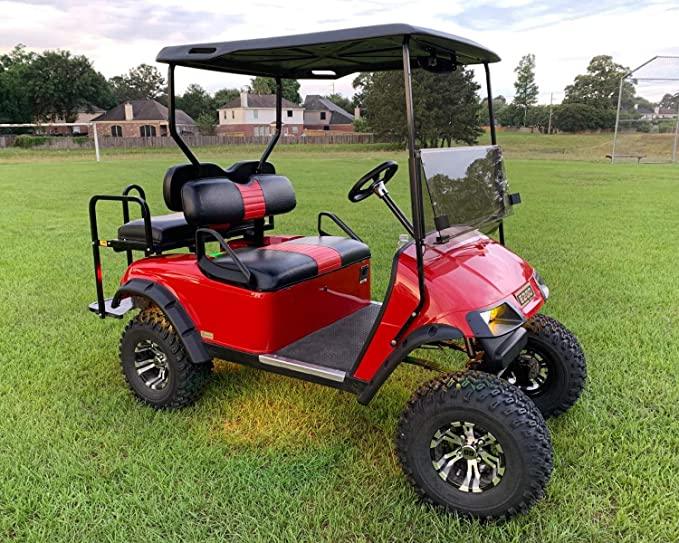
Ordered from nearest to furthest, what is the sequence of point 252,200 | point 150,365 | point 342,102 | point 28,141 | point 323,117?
point 150,365
point 252,200
point 28,141
point 323,117
point 342,102

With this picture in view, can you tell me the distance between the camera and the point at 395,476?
2.54 meters

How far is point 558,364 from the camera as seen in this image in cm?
288

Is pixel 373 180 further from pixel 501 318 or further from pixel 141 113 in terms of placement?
pixel 141 113

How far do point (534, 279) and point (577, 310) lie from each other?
2113 mm

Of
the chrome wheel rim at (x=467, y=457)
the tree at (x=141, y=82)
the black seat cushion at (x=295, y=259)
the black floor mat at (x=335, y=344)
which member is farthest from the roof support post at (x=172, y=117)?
the tree at (x=141, y=82)

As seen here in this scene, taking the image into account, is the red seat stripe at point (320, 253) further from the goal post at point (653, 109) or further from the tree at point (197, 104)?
the tree at point (197, 104)

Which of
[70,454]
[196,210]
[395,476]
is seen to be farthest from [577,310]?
[70,454]

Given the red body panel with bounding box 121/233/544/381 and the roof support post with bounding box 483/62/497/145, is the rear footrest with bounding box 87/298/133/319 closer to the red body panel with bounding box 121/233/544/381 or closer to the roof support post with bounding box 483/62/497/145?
the red body panel with bounding box 121/233/544/381

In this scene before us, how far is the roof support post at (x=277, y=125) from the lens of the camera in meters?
3.76

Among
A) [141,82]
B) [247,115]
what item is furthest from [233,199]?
[141,82]

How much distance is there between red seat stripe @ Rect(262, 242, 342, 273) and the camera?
306 cm

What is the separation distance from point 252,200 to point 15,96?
178ft

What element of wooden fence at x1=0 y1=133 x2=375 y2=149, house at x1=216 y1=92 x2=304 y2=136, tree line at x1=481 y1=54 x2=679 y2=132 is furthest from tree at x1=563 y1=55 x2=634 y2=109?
house at x1=216 y1=92 x2=304 y2=136

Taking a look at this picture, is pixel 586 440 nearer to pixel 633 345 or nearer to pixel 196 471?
pixel 633 345
